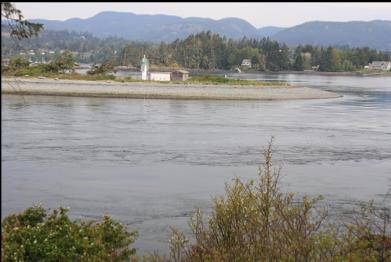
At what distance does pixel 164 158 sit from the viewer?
728 inches

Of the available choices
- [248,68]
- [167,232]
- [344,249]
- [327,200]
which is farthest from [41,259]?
[248,68]

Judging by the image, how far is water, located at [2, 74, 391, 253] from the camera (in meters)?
12.4

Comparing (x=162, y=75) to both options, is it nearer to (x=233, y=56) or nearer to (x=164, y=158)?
(x=164, y=158)

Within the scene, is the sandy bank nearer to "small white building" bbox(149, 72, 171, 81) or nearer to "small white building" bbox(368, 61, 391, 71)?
"small white building" bbox(149, 72, 171, 81)

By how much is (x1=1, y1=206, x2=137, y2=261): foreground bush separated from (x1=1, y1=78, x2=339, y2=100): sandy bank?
126 feet

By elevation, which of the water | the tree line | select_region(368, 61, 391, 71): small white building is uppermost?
the tree line

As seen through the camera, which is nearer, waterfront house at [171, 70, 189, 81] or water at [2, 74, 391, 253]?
water at [2, 74, 391, 253]

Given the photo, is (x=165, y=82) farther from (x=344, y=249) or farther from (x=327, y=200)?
(x=344, y=249)

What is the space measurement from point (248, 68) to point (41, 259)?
139309 millimetres

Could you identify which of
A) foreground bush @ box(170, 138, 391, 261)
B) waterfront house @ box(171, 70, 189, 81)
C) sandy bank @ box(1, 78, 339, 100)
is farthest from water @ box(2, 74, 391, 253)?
waterfront house @ box(171, 70, 189, 81)

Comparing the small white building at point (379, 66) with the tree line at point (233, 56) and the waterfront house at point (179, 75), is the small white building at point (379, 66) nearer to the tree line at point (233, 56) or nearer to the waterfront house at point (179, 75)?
the tree line at point (233, 56)

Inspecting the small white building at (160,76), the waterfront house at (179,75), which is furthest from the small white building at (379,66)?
the small white building at (160,76)

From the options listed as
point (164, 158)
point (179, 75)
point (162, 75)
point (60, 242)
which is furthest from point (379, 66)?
point (60, 242)

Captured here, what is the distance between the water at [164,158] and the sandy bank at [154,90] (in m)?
11.3
